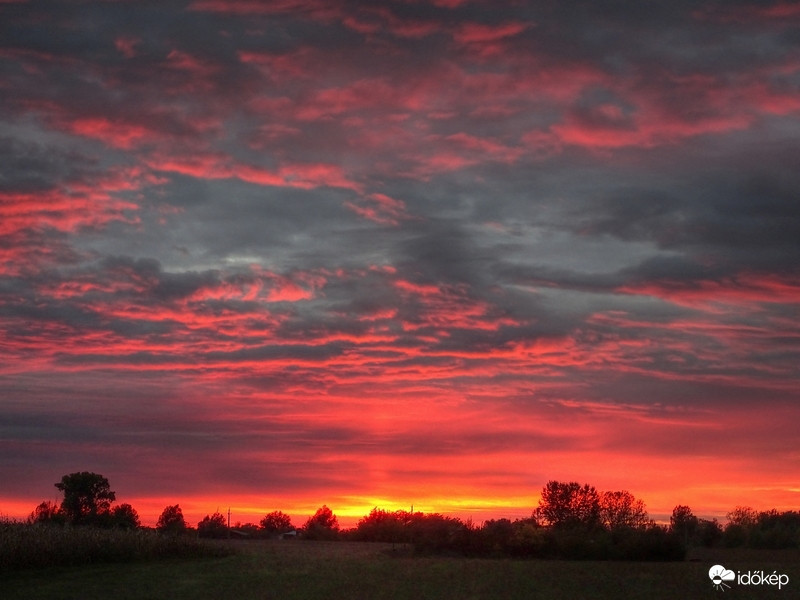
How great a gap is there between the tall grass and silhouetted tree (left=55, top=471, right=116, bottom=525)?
5253cm

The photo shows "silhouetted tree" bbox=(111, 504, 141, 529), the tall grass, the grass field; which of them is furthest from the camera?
"silhouetted tree" bbox=(111, 504, 141, 529)

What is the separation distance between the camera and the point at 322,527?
356 ft

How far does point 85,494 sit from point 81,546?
6099 cm

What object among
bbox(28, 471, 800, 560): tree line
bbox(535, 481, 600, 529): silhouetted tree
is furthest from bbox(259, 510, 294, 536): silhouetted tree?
bbox(535, 481, 600, 529): silhouetted tree

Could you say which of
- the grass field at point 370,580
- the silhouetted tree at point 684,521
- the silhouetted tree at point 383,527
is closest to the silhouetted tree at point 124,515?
the silhouetted tree at point 383,527

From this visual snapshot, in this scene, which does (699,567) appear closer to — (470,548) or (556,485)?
(470,548)

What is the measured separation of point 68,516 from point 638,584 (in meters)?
81.7

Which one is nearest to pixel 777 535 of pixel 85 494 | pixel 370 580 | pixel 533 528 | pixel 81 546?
pixel 533 528

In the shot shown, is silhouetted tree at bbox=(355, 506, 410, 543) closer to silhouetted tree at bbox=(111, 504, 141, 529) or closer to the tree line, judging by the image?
the tree line

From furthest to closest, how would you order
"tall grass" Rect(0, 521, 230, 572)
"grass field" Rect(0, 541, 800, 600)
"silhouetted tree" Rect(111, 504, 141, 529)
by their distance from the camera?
1. "silhouetted tree" Rect(111, 504, 141, 529)
2. "tall grass" Rect(0, 521, 230, 572)
3. "grass field" Rect(0, 541, 800, 600)

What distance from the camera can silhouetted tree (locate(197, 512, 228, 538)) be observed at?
100m

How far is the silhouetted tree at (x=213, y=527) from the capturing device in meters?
100

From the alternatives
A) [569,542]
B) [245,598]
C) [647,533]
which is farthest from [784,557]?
[245,598]

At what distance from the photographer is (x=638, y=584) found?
43.1 metres
